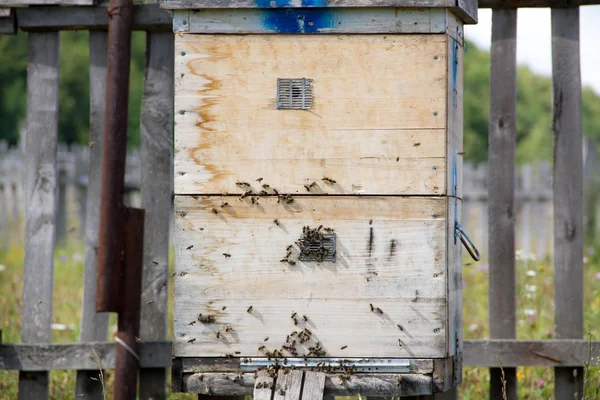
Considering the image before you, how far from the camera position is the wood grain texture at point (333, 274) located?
10.9ft

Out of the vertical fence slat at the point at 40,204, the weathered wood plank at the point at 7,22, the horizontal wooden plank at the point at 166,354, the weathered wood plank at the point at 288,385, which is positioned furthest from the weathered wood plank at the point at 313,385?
the weathered wood plank at the point at 7,22

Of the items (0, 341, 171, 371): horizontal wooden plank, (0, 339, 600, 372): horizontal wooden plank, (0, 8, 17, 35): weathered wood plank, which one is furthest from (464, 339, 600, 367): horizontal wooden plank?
(0, 8, 17, 35): weathered wood plank

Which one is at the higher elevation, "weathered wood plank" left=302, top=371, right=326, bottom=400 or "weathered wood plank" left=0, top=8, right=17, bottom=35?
"weathered wood plank" left=0, top=8, right=17, bottom=35

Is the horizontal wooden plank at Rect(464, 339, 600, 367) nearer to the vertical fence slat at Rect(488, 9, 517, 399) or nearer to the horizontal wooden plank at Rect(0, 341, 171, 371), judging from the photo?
the vertical fence slat at Rect(488, 9, 517, 399)

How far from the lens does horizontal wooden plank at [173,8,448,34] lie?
3.34 m

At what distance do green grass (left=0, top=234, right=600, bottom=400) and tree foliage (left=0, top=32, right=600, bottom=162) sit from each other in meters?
11.7

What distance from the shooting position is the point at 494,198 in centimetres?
438

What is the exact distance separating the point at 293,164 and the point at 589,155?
792 cm

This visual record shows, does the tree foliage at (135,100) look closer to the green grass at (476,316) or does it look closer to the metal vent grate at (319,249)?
the green grass at (476,316)

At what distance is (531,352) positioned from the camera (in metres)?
4.32

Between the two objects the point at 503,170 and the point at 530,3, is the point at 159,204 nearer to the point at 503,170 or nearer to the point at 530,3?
the point at 503,170

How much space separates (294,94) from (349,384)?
1.28m

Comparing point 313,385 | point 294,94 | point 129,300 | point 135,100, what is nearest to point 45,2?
point 129,300

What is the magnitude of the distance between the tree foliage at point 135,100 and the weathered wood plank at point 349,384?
15875 mm
